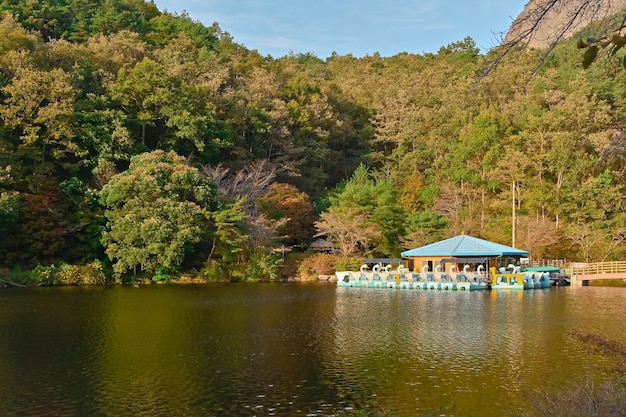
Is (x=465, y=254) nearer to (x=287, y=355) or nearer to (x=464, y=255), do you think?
(x=464, y=255)

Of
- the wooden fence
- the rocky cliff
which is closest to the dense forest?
the wooden fence

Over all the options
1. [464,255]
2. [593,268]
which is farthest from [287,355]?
[593,268]

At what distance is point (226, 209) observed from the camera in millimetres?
27688

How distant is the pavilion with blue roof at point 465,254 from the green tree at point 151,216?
1005 centimetres

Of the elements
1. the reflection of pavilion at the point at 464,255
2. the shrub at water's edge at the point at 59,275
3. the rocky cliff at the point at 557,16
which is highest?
the rocky cliff at the point at 557,16

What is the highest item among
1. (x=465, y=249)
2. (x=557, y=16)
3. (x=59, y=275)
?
(x=557, y=16)

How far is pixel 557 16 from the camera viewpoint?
13.1 feet

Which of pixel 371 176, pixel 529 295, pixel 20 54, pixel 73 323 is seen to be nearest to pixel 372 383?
pixel 73 323

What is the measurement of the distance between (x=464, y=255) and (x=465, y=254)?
0.59 feet

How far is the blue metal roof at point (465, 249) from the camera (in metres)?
26.5

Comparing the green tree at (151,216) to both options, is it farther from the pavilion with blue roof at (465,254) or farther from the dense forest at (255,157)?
the pavilion with blue roof at (465,254)

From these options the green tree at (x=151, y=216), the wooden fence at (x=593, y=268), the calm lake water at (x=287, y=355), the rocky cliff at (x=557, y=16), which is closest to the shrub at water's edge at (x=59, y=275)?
the green tree at (x=151, y=216)

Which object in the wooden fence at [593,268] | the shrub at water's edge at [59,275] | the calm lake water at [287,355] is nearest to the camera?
the calm lake water at [287,355]

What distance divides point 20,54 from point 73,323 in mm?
17410
